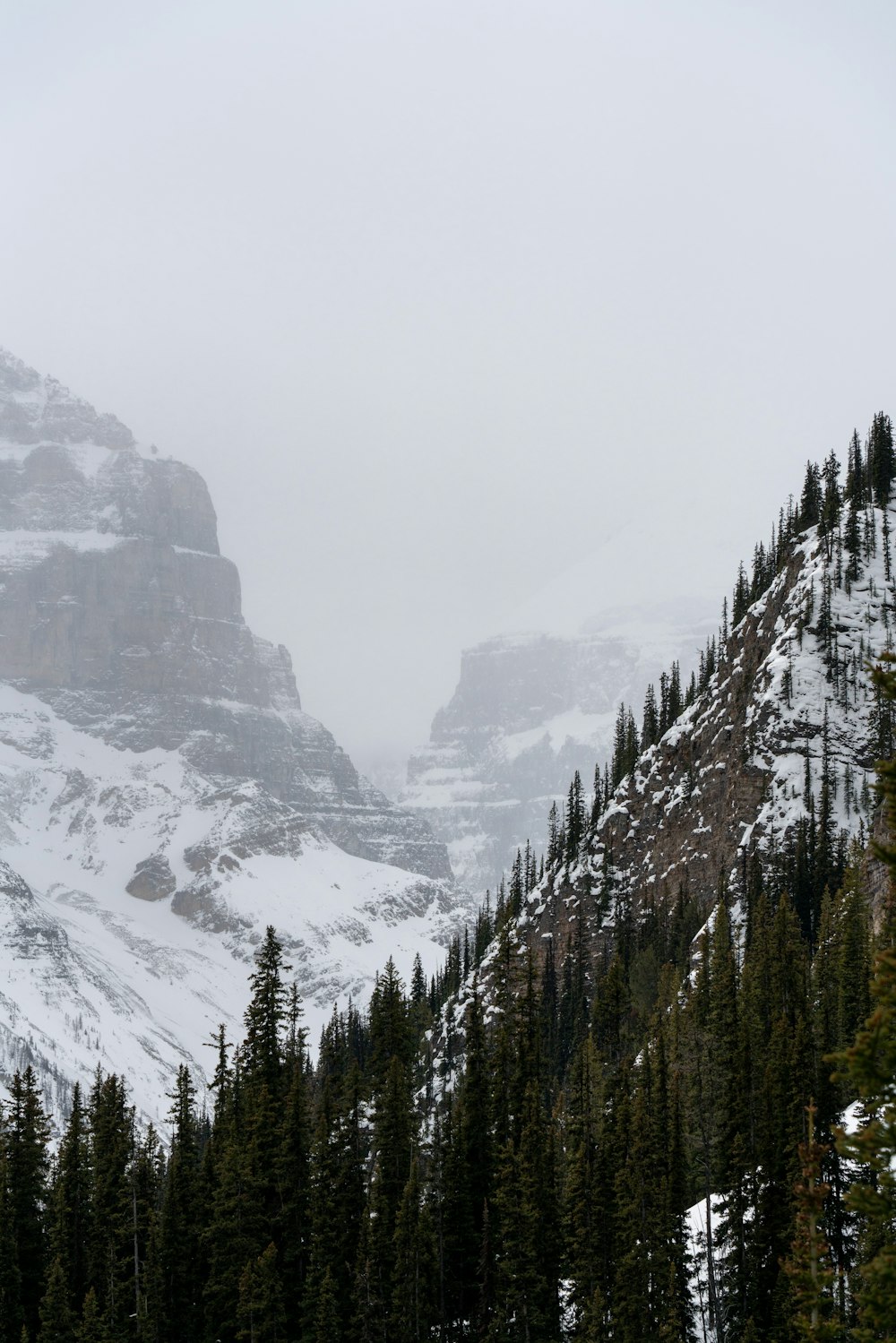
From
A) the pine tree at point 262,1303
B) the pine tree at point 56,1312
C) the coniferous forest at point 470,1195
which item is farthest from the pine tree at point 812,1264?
the pine tree at point 56,1312

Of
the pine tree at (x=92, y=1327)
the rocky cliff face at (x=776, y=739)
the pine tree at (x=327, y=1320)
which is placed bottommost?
the pine tree at (x=92, y=1327)

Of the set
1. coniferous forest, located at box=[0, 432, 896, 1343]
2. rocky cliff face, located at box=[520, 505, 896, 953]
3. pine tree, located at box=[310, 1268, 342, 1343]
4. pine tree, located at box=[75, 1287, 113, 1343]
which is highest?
rocky cliff face, located at box=[520, 505, 896, 953]

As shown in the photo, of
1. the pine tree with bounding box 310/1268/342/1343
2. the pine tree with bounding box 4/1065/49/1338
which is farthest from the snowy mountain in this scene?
the pine tree with bounding box 310/1268/342/1343

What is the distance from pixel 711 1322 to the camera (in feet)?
226

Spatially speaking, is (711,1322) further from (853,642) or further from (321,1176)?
(853,642)

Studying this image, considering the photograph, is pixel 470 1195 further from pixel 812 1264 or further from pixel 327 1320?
pixel 812 1264

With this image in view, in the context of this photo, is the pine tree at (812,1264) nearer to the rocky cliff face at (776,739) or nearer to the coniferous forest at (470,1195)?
the coniferous forest at (470,1195)

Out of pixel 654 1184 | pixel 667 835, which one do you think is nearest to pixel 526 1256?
pixel 654 1184

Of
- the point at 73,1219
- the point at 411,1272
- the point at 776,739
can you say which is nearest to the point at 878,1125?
the point at 411,1272

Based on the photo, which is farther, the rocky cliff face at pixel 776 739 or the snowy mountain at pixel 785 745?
the rocky cliff face at pixel 776 739

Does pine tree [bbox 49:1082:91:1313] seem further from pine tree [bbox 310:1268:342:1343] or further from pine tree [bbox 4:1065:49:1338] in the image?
pine tree [bbox 310:1268:342:1343]

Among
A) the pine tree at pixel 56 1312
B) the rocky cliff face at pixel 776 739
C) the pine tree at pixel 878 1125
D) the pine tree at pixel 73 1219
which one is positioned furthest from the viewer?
the rocky cliff face at pixel 776 739

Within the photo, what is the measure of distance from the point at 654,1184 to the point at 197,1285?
27009 millimetres

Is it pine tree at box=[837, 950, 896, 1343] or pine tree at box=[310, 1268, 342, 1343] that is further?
pine tree at box=[310, 1268, 342, 1343]
